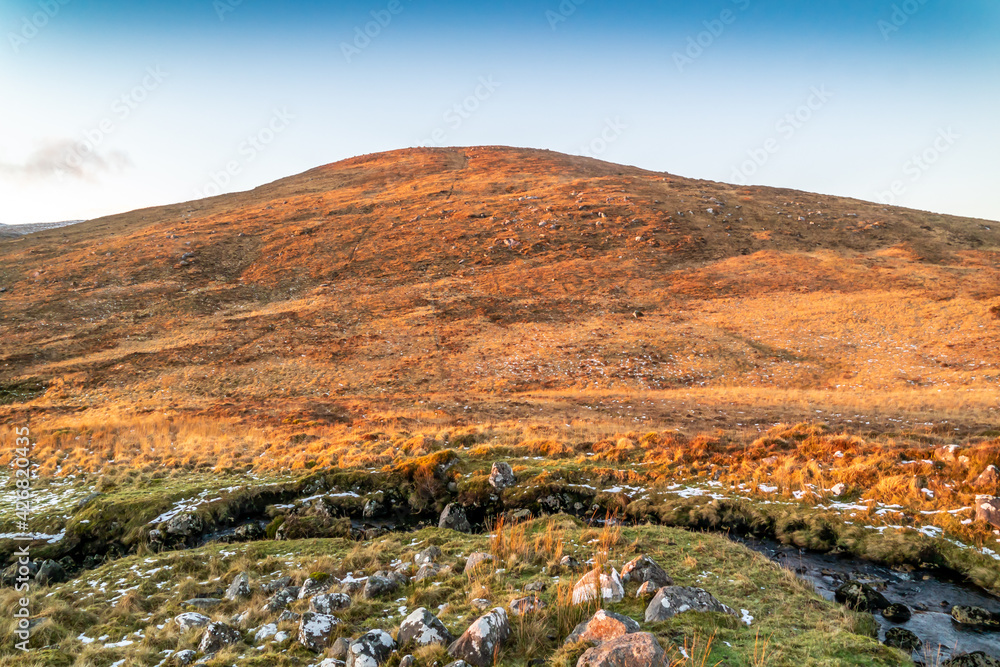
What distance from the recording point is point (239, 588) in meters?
10.1

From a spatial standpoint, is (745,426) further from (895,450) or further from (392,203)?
(392,203)

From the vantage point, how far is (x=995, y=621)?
30.1 ft

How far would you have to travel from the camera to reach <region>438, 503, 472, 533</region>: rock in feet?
47.2

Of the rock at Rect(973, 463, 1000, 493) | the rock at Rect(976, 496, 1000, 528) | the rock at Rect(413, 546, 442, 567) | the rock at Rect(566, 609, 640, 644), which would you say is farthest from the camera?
the rock at Rect(973, 463, 1000, 493)

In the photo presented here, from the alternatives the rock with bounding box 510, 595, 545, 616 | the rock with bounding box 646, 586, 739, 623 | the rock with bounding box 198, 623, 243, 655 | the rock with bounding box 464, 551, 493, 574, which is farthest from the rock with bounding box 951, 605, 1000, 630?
the rock with bounding box 198, 623, 243, 655

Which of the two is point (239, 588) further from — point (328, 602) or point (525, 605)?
point (525, 605)

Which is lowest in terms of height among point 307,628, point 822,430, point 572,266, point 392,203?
point 822,430

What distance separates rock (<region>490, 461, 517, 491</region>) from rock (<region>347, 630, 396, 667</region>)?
9425 millimetres

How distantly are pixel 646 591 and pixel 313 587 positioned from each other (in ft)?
21.0

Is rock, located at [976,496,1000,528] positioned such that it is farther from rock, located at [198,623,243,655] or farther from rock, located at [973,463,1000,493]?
rock, located at [198,623,243,655]

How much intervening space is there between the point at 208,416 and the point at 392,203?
236ft

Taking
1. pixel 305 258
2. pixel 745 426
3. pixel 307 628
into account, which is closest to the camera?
pixel 307 628

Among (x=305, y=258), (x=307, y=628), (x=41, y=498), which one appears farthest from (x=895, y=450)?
(x=305, y=258)

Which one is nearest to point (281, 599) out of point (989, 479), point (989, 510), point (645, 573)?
point (645, 573)
